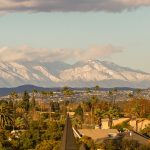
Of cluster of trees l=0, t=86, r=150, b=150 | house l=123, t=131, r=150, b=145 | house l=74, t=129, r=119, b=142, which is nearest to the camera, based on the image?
cluster of trees l=0, t=86, r=150, b=150

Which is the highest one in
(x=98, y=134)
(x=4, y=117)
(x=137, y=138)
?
(x=4, y=117)

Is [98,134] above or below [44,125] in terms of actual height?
below

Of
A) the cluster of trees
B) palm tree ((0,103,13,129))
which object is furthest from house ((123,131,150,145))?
palm tree ((0,103,13,129))

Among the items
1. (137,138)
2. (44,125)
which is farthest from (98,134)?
(44,125)

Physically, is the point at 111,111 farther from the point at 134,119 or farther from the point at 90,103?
the point at 90,103

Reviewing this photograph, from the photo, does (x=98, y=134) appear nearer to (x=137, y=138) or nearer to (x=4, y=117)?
(x=137, y=138)

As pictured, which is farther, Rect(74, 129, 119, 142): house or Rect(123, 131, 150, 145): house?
Rect(74, 129, 119, 142): house

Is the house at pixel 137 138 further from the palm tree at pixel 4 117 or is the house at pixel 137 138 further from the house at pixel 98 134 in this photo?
the palm tree at pixel 4 117

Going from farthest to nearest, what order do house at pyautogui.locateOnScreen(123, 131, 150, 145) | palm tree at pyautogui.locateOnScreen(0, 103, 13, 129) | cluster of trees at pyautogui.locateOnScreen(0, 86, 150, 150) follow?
palm tree at pyautogui.locateOnScreen(0, 103, 13, 129), house at pyautogui.locateOnScreen(123, 131, 150, 145), cluster of trees at pyautogui.locateOnScreen(0, 86, 150, 150)

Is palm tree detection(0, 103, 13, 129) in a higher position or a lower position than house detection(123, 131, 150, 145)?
higher

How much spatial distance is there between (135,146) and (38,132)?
17.9 meters

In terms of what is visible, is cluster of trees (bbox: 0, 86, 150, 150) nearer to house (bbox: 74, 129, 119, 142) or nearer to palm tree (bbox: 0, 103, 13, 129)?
palm tree (bbox: 0, 103, 13, 129)

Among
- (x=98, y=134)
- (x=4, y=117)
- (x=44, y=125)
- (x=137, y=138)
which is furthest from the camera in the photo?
(x=4, y=117)

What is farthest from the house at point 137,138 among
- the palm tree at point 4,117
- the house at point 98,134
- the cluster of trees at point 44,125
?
the palm tree at point 4,117
